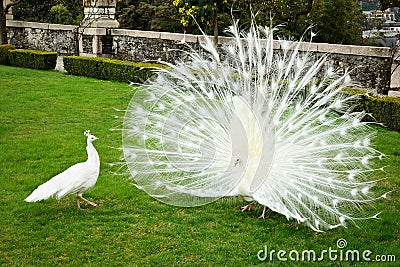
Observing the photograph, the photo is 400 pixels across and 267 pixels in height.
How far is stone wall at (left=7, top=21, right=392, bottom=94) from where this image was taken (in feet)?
39.0

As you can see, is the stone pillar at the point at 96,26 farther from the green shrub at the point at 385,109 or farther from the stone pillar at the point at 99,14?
the green shrub at the point at 385,109

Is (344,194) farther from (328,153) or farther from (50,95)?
(50,95)

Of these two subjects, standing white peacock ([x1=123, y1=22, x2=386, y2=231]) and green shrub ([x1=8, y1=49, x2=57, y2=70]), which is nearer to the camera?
standing white peacock ([x1=123, y1=22, x2=386, y2=231])

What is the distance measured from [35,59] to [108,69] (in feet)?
11.9

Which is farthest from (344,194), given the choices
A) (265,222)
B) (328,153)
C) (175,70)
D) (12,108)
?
(12,108)

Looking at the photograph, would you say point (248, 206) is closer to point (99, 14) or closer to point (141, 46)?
point (141, 46)

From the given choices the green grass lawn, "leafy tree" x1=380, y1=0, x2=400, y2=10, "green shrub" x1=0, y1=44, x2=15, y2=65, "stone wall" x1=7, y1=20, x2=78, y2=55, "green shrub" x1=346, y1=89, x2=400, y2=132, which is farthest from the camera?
"stone wall" x1=7, y1=20, x2=78, y2=55

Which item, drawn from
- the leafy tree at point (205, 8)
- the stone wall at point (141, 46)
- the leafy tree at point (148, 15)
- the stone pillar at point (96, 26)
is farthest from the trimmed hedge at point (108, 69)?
the leafy tree at point (148, 15)

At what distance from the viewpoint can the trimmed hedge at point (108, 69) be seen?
14164mm

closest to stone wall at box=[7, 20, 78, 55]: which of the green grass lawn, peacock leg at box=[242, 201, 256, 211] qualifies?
the green grass lawn

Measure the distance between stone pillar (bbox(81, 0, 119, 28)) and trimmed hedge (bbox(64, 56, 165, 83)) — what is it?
2.19m

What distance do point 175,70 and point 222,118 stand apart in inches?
34.7

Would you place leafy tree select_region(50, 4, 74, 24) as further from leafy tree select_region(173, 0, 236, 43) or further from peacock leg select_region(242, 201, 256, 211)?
peacock leg select_region(242, 201, 256, 211)

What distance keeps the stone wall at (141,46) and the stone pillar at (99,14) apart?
0.20m
